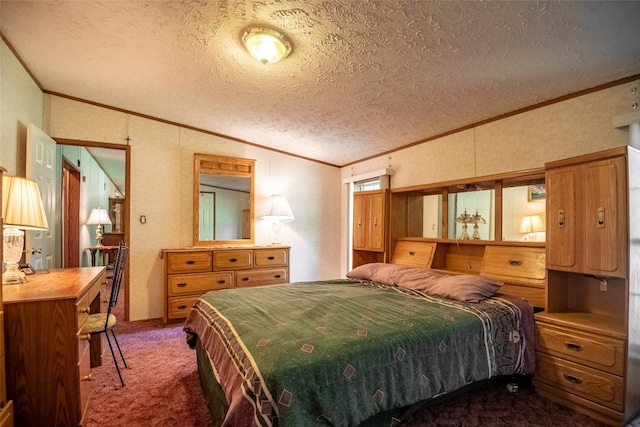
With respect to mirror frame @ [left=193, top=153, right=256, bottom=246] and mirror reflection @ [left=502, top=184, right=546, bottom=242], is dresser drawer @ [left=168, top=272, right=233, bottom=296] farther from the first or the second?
mirror reflection @ [left=502, top=184, right=546, bottom=242]

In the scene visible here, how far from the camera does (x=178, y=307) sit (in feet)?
11.9

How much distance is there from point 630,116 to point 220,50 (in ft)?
9.42

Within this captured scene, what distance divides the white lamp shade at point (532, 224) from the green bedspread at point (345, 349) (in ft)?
2.48

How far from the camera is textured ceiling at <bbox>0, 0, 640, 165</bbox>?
1.73 metres

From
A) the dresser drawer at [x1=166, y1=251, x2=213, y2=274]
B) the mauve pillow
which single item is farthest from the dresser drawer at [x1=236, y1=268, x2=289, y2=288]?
the mauve pillow

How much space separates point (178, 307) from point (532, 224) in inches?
147

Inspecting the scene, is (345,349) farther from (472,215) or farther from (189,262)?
(189,262)

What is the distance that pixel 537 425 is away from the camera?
71.7 inches

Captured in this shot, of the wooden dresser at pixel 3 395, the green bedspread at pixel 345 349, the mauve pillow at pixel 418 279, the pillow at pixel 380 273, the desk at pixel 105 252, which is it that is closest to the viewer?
the green bedspread at pixel 345 349

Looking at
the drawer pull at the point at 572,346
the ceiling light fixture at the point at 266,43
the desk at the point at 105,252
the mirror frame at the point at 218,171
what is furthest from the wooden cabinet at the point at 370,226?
the desk at the point at 105,252

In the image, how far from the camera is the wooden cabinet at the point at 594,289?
5.97ft

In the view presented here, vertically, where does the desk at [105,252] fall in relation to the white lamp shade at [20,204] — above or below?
below

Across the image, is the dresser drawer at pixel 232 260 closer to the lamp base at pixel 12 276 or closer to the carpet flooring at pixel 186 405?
the carpet flooring at pixel 186 405

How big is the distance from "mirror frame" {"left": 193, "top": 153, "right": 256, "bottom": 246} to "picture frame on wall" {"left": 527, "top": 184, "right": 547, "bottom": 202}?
3.33m
